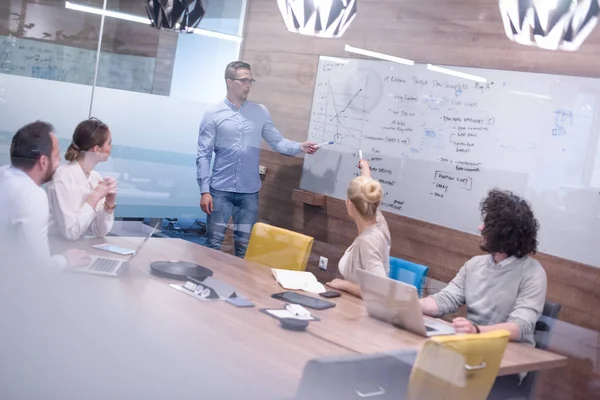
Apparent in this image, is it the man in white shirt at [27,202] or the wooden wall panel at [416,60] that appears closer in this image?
the man in white shirt at [27,202]

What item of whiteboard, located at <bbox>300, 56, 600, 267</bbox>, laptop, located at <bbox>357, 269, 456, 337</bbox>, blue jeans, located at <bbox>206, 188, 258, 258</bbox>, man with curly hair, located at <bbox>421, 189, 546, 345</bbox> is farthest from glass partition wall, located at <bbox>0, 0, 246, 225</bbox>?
man with curly hair, located at <bbox>421, 189, 546, 345</bbox>

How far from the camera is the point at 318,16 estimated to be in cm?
468

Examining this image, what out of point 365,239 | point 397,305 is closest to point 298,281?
point 365,239

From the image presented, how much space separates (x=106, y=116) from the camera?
14.2 feet

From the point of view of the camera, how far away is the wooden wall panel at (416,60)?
3762 mm

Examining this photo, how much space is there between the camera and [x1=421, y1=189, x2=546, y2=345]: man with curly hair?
10.1 ft

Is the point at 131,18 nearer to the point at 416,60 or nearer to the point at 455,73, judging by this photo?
the point at 416,60

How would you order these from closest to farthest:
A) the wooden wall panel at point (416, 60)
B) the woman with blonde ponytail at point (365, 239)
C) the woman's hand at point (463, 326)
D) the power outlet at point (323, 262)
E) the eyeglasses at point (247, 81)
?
the woman's hand at point (463, 326), the woman with blonde ponytail at point (365, 239), the wooden wall panel at point (416, 60), the power outlet at point (323, 262), the eyeglasses at point (247, 81)

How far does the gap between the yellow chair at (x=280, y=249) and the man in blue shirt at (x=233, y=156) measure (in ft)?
1.37

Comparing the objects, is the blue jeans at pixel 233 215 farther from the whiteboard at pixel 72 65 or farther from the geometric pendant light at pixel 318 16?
the geometric pendant light at pixel 318 16

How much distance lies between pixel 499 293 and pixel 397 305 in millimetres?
685

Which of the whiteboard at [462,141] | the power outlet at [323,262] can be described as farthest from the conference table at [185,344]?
the power outlet at [323,262]

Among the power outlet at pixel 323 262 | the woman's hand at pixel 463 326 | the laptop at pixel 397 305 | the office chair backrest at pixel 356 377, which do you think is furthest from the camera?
the power outlet at pixel 323 262

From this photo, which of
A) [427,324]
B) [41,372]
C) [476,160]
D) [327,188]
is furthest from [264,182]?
[41,372]
